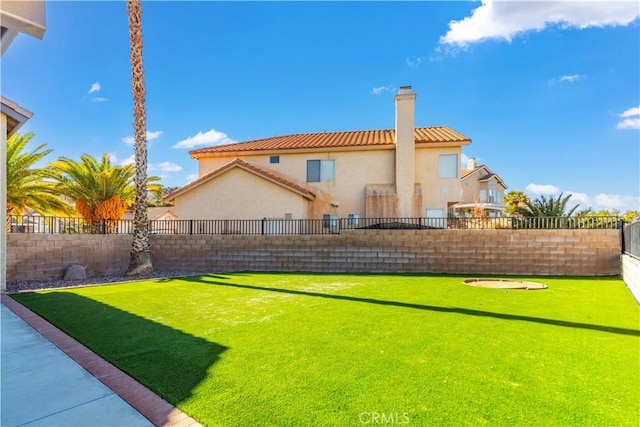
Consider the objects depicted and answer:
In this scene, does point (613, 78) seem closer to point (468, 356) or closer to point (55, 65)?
point (468, 356)

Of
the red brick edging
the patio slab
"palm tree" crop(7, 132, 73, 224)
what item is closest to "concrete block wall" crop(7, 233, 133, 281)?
"palm tree" crop(7, 132, 73, 224)

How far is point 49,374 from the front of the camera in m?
4.14

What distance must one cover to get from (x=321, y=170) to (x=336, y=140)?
2663 millimetres

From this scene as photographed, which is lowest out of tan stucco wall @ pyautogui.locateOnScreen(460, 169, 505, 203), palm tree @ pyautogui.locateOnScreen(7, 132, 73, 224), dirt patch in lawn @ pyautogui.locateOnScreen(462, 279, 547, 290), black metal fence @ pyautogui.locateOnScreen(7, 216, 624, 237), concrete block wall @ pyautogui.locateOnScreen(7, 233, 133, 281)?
dirt patch in lawn @ pyautogui.locateOnScreen(462, 279, 547, 290)

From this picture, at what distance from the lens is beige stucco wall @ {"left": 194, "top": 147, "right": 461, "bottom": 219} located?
21344mm

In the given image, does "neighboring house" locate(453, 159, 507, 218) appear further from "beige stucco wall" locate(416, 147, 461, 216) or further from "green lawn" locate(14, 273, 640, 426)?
"green lawn" locate(14, 273, 640, 426)

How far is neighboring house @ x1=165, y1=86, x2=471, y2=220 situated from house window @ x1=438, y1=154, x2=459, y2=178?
6 cm

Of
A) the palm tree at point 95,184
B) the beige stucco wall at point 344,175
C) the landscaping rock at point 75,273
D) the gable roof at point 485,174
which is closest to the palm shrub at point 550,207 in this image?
the beige stucco wall at point 344,175

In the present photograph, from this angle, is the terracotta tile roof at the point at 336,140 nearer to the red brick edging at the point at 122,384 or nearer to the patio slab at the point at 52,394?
the red brick edging at the point at 122,384

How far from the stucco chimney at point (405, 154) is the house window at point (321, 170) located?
14.2 feet

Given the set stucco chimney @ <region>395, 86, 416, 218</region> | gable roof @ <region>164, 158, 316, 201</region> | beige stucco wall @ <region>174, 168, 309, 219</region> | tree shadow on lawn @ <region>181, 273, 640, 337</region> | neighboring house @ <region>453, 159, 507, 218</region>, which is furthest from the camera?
neighboring house @ <region>453, 159, 507, 218</region>

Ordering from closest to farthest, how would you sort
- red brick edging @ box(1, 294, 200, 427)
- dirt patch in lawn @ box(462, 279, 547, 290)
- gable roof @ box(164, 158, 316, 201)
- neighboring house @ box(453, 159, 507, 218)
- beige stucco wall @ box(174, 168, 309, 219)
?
red brick edging @ box(1, 294, 200, 427)
dirt patch in lawn @ box(462, 279, 547, 290)
gable roof @ box(164, 158, 316, 201)
beige stucco wall @ box(174, 168, 309, 219)
neighboring house @ box(453, 159, 507, 218)

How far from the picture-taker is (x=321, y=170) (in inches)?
898

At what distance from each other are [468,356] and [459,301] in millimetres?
4051
